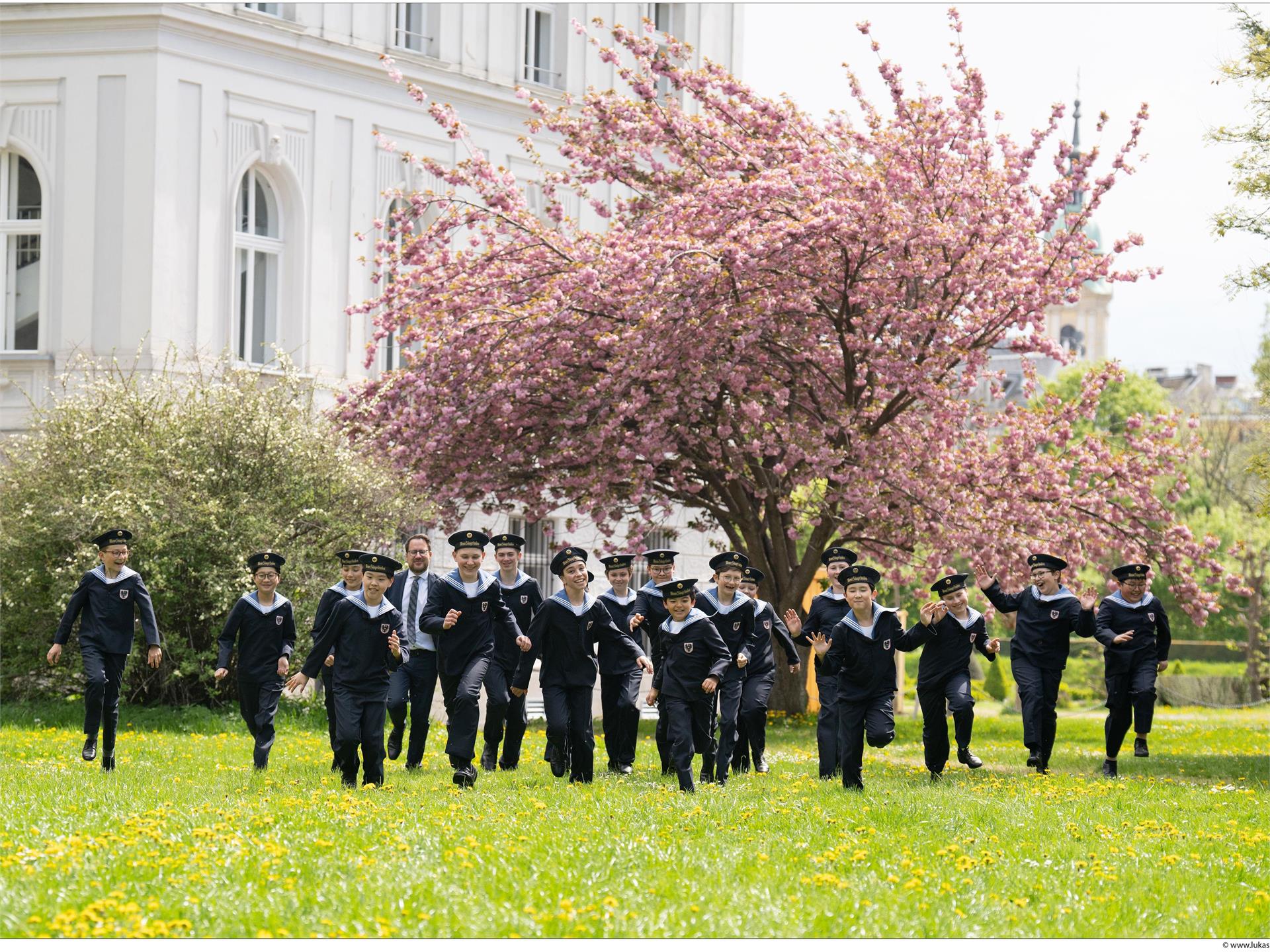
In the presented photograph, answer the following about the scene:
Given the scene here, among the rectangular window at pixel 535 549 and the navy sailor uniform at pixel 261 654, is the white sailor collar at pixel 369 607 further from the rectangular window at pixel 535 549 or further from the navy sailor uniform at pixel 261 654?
the rectangular window at pixel 535 549

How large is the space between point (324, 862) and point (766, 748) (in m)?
11.1

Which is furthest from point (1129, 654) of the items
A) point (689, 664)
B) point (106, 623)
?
point (106, 623)

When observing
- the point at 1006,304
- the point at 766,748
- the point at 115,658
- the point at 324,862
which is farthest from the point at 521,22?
the point at 324,862

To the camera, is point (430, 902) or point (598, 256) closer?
point (430, 902)

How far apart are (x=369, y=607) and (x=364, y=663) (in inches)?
17.2

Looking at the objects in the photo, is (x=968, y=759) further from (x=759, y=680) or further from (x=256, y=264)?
(x=256, y=264)

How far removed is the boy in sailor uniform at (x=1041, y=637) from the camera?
598 inches

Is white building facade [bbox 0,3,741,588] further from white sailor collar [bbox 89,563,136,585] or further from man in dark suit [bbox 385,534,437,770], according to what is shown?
man in dark suit [bbox 385,534,437,770]

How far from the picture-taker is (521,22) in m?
33.7

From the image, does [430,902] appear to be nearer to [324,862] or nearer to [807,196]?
[324,862]

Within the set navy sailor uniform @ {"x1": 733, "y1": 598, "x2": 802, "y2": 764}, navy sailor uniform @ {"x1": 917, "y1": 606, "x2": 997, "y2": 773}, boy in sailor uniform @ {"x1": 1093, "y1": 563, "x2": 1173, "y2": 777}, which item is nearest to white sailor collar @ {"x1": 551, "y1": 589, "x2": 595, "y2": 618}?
navy sailor uniform @ {"x1": 733, "y1": 598, "x2": 802, "y2": 764}

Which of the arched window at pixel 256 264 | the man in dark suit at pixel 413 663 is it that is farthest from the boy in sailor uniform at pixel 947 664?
the arched window at pixel 256 264

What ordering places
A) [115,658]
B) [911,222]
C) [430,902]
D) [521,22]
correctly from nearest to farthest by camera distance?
[430,902] → [115,658] → [911,222] → [521,22]

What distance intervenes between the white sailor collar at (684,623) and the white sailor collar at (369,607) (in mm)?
2122
